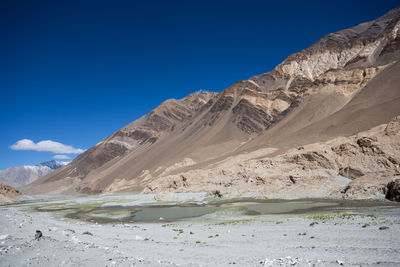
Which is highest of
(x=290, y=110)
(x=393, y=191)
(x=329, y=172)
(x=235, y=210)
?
(x=290, y=110)

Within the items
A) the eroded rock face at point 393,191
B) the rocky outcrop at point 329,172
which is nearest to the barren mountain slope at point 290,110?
the rocky outcrop at point 329,172

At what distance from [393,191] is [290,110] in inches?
3086

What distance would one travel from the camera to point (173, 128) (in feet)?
566

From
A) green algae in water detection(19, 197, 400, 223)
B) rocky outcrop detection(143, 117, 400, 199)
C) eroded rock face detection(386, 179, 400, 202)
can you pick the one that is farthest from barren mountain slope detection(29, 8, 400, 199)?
eroded rock face detection(386, 179, 400, 202)

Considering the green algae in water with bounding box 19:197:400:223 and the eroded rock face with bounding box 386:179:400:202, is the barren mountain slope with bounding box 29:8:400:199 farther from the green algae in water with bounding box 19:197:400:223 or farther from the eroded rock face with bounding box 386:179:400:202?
the eroded rock face with bounding box 386:179:400:202

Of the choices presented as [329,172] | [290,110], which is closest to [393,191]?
[329,172]

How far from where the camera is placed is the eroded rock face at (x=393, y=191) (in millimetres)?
28325

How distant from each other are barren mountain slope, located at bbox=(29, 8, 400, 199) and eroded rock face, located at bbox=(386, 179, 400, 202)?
33.7 meters

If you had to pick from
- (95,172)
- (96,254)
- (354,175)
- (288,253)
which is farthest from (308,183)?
(95,172)

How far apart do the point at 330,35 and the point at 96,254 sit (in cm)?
18163

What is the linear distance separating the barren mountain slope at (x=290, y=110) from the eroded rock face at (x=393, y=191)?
3368 cm

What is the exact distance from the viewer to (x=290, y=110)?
105m

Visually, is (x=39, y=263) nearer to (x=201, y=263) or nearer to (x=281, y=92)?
(x=201, y=263)

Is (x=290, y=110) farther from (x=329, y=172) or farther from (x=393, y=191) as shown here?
(x=393, y=191)
